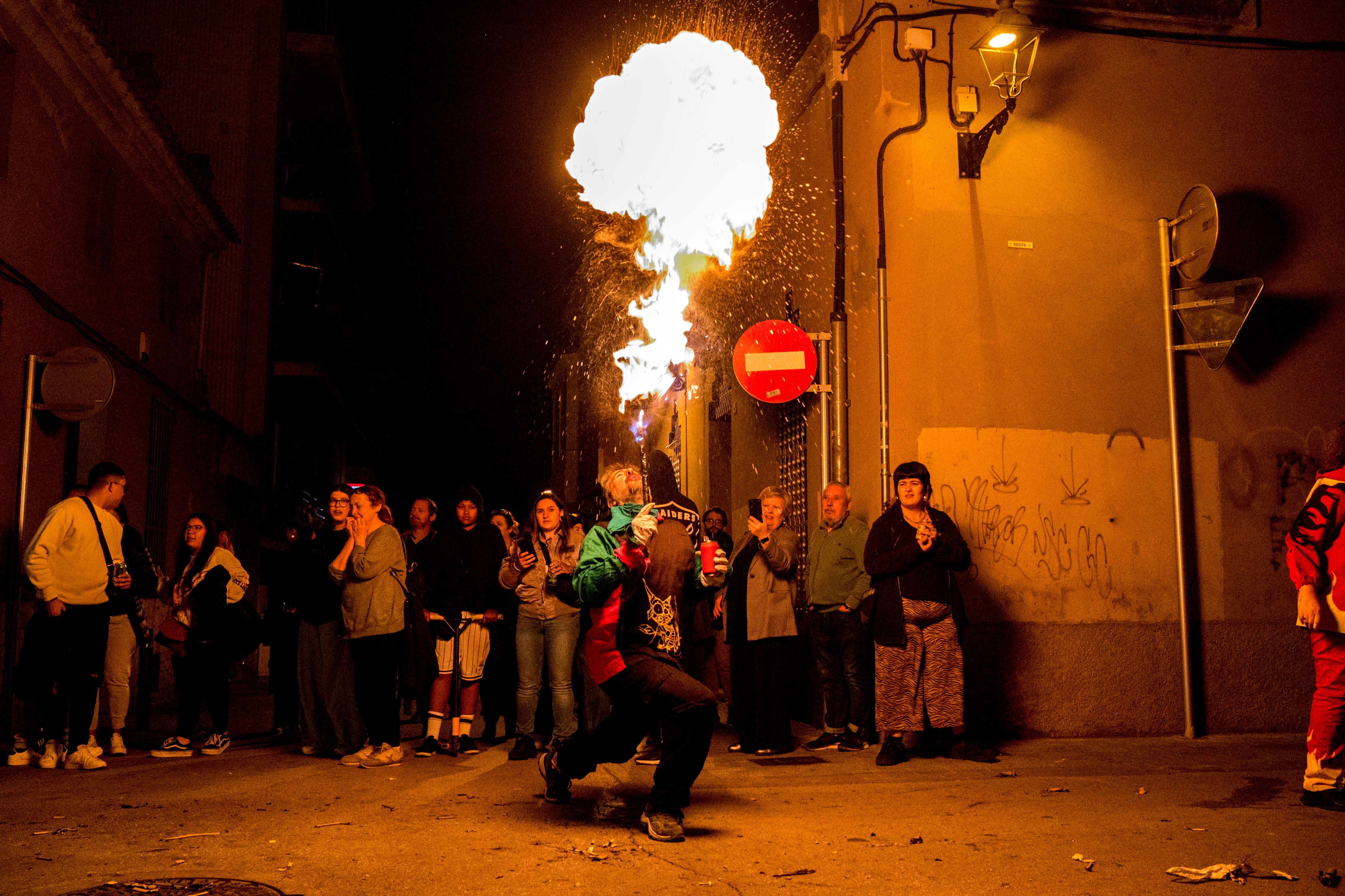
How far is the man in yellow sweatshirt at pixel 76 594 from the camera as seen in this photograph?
7.29m

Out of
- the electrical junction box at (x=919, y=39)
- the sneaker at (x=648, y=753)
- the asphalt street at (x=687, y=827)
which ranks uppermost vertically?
the electrical junction box at (x=919, y=39)

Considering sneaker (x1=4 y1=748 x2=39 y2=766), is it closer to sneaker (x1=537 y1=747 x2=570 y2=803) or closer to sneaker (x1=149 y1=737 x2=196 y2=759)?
sneaker (x1=149 y1=737 x2=196 y2=759)

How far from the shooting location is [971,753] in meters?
7.59

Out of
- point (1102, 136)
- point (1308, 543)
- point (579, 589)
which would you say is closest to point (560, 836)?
point (579, 589)

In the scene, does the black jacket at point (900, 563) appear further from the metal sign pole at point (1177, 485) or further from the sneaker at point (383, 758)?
the sneaker at point (383, 758)

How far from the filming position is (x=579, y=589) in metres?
5.32

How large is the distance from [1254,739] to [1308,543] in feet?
11.1

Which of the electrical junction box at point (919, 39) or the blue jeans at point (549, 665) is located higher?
the electrical junction box at point (919, 39)

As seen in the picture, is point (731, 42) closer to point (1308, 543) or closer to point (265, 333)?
point (1308, 543)

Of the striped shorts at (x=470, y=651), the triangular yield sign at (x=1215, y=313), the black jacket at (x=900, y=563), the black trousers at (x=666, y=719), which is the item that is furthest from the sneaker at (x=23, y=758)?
the triangular yield sign at (x=1215, y=313)

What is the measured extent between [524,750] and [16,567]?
16.8 feet

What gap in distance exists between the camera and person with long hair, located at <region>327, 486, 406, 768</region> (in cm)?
748

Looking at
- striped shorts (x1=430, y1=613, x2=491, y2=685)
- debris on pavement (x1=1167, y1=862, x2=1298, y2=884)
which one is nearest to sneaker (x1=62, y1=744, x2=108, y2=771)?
striped shorts (x1=430, y1=613, x2=491, y2=685)

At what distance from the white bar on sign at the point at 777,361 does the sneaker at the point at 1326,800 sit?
512cm
